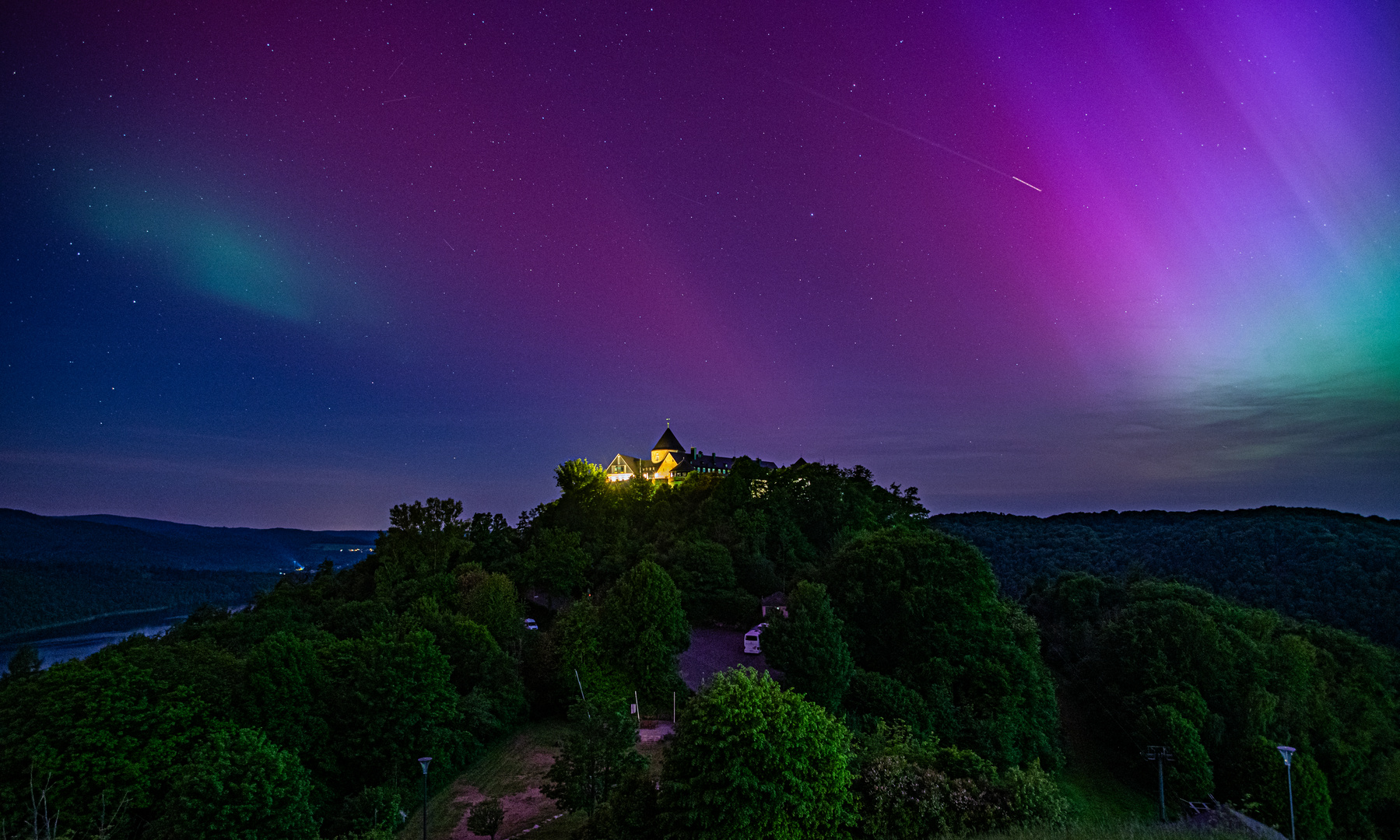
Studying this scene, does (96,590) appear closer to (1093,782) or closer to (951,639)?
(951,639)

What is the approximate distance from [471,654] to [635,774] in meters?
19.3

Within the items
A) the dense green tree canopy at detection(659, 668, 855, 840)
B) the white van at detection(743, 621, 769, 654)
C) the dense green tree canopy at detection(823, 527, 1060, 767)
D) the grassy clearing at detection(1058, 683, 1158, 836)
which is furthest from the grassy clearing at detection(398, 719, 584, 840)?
the grassy clearing at detection(1058, 683, 1158, 836)

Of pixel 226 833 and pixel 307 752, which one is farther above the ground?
pixel 226 833

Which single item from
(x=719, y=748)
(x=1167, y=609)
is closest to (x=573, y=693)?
(x=719, y=748)

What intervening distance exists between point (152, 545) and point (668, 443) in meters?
114

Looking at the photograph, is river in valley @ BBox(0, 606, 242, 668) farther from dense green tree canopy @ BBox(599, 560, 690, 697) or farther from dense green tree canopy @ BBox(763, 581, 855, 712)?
dense green tree canopy @ BBox(763, 581, 855, 712)

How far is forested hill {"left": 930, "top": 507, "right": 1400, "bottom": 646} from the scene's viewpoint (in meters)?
56.6

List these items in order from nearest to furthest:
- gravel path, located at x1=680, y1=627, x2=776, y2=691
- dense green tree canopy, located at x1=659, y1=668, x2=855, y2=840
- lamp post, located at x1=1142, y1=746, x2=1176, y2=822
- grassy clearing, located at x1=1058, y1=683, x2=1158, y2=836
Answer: dense green tree canopy, located at x1=659, y1=668, x2=855, y2=840, lamp post, located at x1=1142, y1=746, x2=1176, y2=822, grassy clearing, located at x1=1058, y1=683, x2=1158, y2=836, gravel path, located at x1=680, y1=627, x2=776, y2=691

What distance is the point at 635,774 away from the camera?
15.8 metres

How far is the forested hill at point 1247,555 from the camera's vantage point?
56.6 metres

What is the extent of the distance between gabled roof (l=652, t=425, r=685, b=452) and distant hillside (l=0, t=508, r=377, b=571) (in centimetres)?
5846

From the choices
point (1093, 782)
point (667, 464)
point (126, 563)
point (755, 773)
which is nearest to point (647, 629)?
point (755, 773)

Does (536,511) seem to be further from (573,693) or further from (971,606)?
(971,606)

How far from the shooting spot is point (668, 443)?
84.9m
